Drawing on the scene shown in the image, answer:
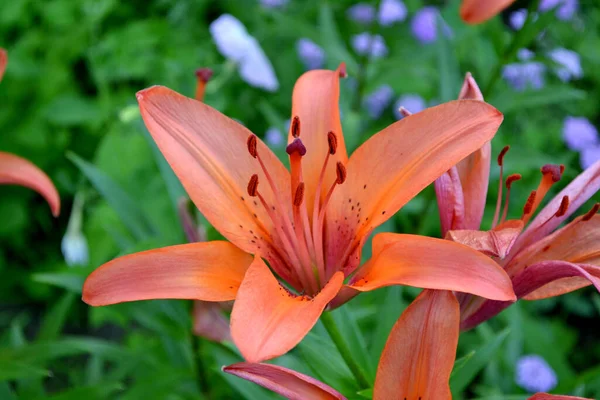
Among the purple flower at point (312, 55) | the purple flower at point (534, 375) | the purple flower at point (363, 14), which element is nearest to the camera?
the purple flower at point (534, 375)

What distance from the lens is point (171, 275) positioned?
690mm

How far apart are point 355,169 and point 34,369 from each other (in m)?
0.55

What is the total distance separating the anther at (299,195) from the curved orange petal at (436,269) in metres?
0.10

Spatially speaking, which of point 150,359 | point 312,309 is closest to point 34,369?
point 150,359

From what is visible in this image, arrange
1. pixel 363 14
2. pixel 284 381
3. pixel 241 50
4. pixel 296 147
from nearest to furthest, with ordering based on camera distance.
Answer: pixel 284 381, pixel 296 147, pixel 241 50, pixel 363 14

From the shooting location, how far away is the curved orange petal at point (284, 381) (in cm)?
62

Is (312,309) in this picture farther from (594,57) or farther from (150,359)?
(594,57)

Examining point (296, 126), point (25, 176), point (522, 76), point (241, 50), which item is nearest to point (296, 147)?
point (296, 126)

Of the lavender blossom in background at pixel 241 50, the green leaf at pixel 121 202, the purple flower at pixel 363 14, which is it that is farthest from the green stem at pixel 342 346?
the purple flower at pixel 363 14

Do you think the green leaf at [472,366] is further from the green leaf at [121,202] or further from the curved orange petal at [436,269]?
the green leaf at [121,202]

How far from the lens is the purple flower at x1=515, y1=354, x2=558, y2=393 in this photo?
5.01ft

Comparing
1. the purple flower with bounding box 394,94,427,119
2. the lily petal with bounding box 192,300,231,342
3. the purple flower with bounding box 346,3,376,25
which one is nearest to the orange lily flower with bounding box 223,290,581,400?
the lily petal with bounding box 192,300,231,342

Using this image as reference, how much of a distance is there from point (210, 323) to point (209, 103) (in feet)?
2.78

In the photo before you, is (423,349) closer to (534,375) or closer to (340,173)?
(340,173)
